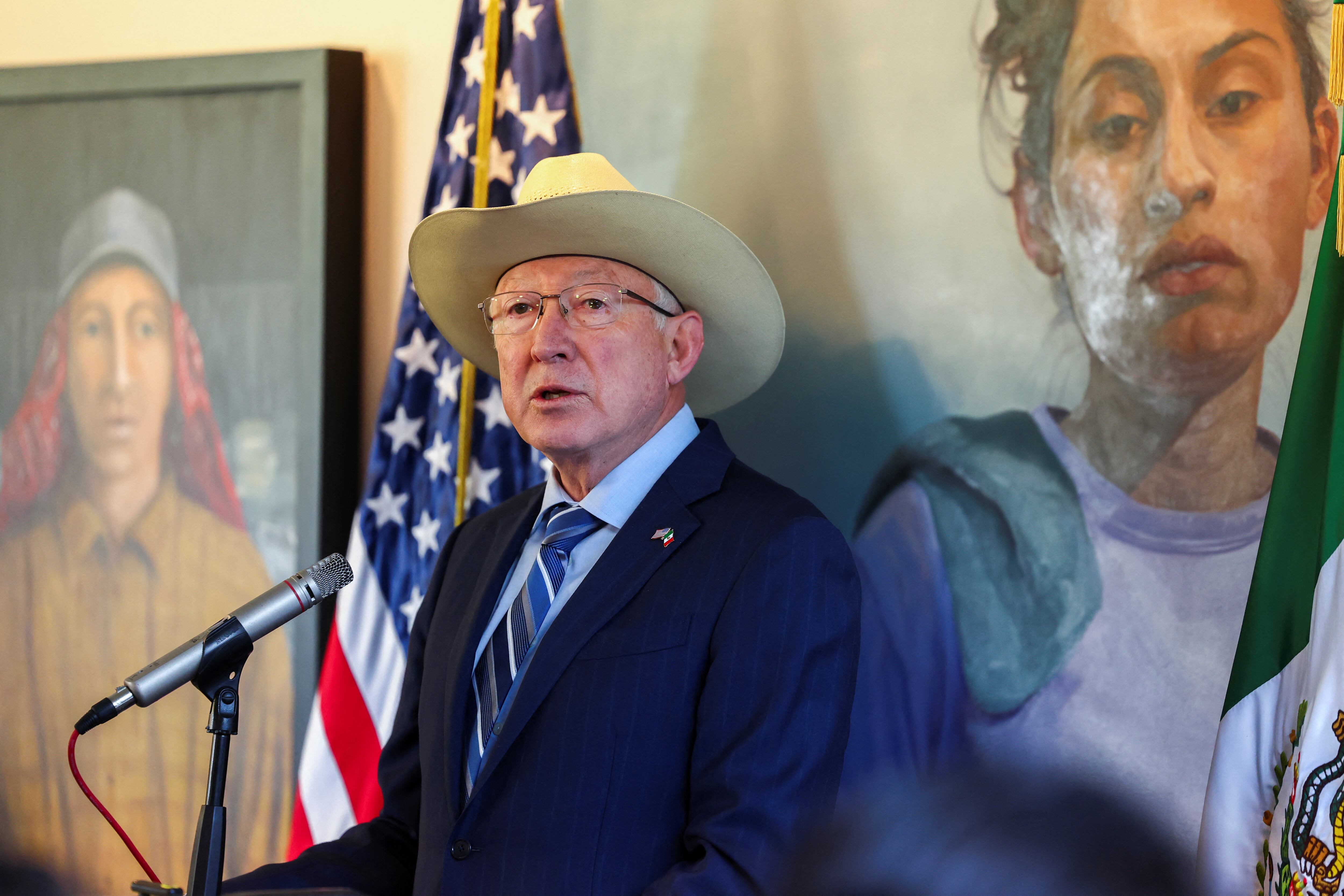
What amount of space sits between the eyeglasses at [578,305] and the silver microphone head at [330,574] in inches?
23.6

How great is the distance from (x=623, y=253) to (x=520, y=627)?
2.17 feet

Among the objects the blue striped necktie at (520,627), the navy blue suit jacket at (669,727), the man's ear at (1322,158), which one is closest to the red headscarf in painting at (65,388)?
the blue striped necktie at (520,627)

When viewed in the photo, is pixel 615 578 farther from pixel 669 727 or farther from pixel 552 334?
pixel 552 334

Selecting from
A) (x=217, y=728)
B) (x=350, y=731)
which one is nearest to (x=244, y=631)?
(x=217, y=728)

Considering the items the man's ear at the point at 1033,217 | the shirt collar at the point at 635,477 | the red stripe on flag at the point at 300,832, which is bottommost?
the red stripe on flag at the point at 300,832

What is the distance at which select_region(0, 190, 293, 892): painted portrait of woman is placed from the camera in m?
2.80

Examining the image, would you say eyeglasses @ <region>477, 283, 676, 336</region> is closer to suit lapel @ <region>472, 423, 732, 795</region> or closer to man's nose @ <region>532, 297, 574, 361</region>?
man's nose @ <region>532, 297, 574, 361</region>

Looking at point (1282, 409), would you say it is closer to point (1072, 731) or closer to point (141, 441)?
point (1072, 731)

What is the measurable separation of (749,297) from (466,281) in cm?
58

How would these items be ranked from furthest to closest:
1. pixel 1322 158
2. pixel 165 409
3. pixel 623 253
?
pixel 165 409 < pixel 623 253 < pixel 1322 158

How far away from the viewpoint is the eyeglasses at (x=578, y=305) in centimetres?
204

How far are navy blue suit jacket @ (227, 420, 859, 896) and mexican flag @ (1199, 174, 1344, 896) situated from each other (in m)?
0.59

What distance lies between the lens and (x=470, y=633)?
2.04 m

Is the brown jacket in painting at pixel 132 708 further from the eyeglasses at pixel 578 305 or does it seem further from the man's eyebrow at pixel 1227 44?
the man's eyebrow at pixel 1227 44
